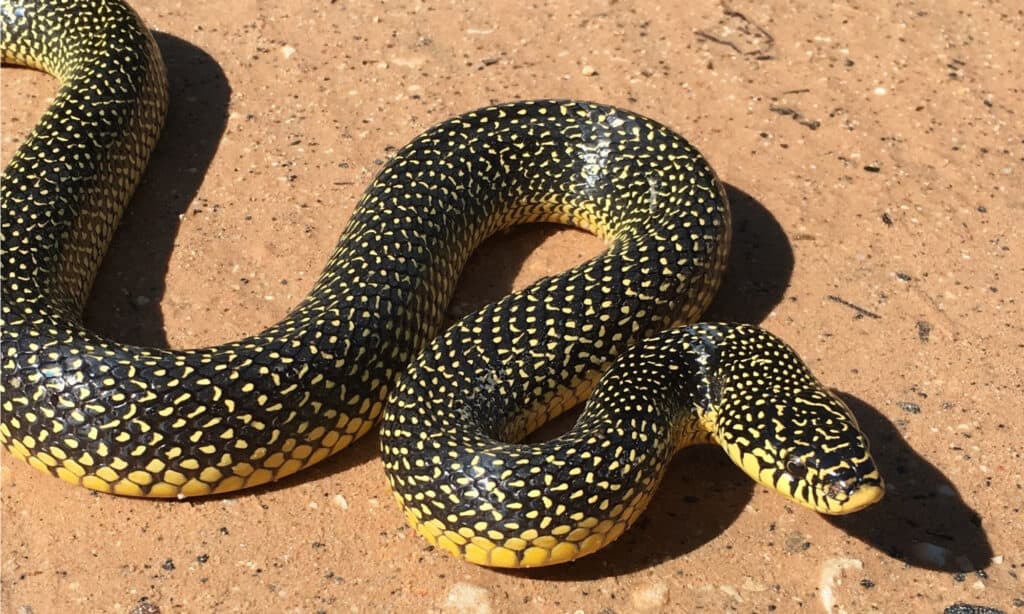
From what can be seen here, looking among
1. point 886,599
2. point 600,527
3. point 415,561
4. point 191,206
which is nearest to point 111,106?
point 191,206

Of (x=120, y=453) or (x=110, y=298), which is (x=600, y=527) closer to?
(x=120, y=453)

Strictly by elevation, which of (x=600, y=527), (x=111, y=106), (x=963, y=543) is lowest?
(x=963, y=543)

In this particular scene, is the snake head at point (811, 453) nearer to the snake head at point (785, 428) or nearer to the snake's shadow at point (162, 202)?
the snake head at point (785, 428)

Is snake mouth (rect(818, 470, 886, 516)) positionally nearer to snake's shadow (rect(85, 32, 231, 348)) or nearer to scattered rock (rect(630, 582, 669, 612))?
scattered rock (rect(630, 582, 669, 612))

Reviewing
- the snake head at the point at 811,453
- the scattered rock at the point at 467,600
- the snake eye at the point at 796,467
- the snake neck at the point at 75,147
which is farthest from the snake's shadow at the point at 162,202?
the snake eye at the point at 796,467

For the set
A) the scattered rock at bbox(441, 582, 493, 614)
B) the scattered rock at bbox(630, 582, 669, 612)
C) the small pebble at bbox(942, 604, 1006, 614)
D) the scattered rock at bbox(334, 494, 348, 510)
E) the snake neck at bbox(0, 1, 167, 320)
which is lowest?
the small pebble at bbox(942, 604, 1006, 614)

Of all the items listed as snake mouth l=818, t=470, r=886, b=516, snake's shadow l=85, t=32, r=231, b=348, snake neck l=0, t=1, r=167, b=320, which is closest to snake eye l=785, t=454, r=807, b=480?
snake mouth l=818, t=470, r=886, b=516
